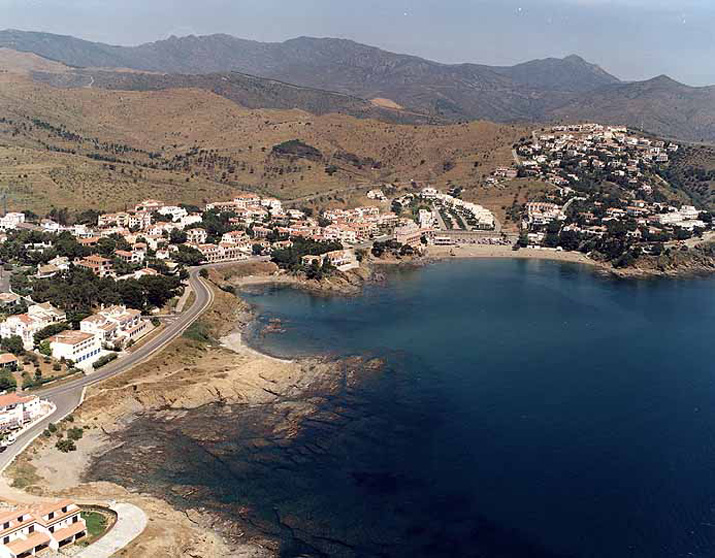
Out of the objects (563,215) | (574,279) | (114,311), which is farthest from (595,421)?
(563,215)

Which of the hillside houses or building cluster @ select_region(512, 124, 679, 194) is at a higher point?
building cluster @ select_region(512, 124, 679, 194)

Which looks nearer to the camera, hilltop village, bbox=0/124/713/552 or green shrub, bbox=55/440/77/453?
green shrub, bbox=55/440/77/453

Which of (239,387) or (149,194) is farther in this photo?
(149,194)

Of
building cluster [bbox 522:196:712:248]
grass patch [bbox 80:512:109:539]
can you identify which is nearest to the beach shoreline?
building cluster [bbox 522:196:712:248]

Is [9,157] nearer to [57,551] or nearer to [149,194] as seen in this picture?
[149,194]

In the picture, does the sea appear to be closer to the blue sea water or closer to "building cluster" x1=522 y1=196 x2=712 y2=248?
the blue sea water

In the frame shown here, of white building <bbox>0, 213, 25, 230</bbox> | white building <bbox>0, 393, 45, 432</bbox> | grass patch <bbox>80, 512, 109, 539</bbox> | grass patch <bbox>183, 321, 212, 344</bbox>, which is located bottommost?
grass patch <bbox>80, 512, 109, 539</bbox>
